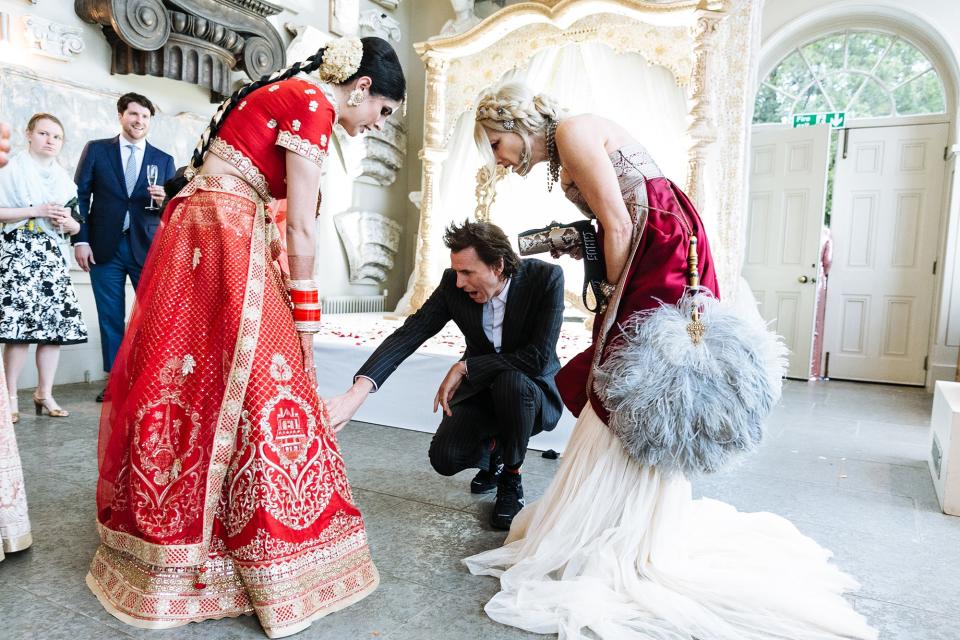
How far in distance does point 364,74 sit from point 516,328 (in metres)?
1.05

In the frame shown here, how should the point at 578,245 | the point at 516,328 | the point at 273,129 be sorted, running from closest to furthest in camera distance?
1. the point at 273,129
2. the point at 578,245
3. the point at 516,328

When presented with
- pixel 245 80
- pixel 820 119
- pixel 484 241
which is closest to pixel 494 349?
pixel 484 241

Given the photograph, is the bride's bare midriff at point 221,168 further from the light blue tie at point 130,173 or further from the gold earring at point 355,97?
the light blue tie at point 130,173

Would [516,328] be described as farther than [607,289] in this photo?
Yes

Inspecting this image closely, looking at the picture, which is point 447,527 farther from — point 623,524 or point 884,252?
point 884,252

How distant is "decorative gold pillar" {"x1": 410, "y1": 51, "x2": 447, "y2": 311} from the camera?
5.93m

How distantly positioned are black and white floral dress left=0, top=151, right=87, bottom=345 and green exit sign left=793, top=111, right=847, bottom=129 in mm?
5941

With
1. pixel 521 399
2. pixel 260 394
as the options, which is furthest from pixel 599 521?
pixel 260 394

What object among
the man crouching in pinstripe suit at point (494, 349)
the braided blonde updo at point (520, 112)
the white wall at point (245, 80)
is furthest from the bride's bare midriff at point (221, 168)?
the white wall at point (245, 80)

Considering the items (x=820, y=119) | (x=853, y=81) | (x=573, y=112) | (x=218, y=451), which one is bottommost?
(x=218, y=451)

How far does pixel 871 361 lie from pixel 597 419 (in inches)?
214

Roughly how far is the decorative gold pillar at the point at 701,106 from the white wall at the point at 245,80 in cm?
351

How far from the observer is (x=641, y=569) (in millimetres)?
1736

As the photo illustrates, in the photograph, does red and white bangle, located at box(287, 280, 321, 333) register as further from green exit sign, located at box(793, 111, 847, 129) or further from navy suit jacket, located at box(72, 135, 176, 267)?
green exit sign, located at box(793, 111, 847, 129)
